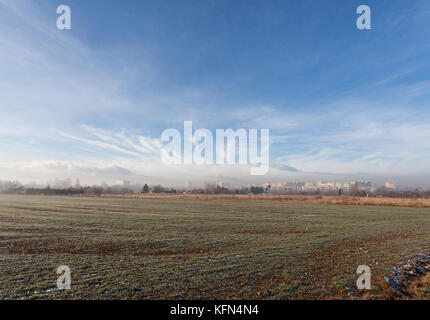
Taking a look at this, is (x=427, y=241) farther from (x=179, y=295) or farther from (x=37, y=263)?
(x=37, y=263)

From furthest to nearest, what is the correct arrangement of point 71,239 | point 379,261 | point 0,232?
point 0,232 → point 71,239 → point 379,261

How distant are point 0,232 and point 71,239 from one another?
875 cm

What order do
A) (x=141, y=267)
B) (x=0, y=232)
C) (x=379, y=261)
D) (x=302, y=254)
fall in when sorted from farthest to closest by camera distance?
(x=0, y=232) → (x=302, y=254) → (x=379, y=261) → (x=141, y=267)

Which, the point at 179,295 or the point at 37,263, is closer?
the point at 179,295

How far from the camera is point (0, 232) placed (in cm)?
2111

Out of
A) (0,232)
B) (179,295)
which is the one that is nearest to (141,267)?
(179,295)
